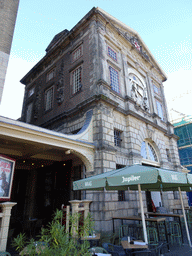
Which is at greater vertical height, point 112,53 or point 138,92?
point 112,53

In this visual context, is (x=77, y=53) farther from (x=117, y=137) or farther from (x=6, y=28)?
(x=117, y=137)

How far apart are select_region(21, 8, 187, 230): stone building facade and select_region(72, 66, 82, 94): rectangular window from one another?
76 millimetres

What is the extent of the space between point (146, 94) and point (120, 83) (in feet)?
14.6

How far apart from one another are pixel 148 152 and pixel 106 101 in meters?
6.13

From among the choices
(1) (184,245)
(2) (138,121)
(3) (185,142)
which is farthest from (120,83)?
(3) (185,142)

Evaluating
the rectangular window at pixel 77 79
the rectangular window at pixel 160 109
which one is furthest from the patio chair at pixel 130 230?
the rectangular window at pixel 160 109

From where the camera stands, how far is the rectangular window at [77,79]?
1369 centimetres

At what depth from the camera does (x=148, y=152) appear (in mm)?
14633

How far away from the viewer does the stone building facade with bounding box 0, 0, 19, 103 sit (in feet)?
30.7

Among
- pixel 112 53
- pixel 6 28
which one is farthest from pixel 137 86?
pixel 6 28

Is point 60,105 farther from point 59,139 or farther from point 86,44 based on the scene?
point 59,139

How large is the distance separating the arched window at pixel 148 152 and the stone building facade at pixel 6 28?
10.6 m

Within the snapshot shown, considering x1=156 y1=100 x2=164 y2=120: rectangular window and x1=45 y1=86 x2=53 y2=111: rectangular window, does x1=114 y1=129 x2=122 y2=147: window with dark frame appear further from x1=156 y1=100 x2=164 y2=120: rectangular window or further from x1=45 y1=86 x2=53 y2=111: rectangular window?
x1=156 y1=100 x2=164 y2=120: rectangular window

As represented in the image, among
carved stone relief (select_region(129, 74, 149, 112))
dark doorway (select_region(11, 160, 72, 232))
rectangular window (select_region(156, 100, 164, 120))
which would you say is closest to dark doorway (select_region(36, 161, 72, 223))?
dark doorway (select_region(11, 160, 72, 232))
